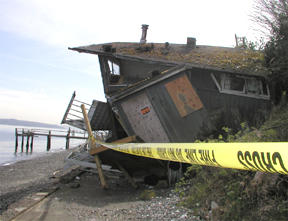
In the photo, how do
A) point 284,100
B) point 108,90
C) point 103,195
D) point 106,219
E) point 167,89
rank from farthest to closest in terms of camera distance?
point 108,90, point 167,89, point 284,100, point 103,195, point 106,219

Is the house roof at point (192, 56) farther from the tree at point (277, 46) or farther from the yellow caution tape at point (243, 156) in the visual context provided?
the yellow caution tape at point (243, 156)

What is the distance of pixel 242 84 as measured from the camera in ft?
39.0

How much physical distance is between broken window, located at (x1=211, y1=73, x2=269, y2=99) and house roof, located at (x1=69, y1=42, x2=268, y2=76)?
52 cm

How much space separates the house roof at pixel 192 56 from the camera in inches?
450

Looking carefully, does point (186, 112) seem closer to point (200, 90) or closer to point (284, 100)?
point (200, 90)

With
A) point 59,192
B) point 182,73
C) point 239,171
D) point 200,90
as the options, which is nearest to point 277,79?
point 200,90

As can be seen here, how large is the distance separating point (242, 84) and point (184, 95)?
2.97m

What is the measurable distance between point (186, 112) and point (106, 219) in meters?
5.75

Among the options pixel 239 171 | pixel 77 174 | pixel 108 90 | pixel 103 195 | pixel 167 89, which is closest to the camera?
pixel 239 171

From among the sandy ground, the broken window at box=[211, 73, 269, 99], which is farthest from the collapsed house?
the sandy ground

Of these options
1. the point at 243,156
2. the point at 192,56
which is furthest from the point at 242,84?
the point at 243,156

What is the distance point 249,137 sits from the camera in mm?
6402

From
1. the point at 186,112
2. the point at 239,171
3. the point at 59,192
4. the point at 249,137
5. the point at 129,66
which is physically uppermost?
the point at 129,66

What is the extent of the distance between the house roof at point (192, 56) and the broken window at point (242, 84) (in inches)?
20.6
